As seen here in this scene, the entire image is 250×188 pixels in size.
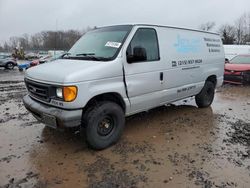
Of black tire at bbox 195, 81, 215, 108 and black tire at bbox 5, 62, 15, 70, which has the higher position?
black tire at bbox 5, 62, 15, 70

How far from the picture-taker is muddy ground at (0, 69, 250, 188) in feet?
11.2

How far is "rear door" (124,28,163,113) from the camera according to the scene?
4445 mm

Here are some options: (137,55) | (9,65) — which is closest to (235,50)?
(137,55)

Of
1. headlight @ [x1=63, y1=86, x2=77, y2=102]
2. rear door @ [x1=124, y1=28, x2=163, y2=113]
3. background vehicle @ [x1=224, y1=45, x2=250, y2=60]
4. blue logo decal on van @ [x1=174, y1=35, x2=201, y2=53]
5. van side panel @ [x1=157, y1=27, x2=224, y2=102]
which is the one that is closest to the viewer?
headlight @ [x1=63, y1=86, x2=77, y2=102]

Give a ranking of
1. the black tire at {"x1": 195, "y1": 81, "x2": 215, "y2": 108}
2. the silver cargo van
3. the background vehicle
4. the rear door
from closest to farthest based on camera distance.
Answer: the silver cargo van < the rear door < the black tire at {"x1": 195, "y1": 81, "x2": 215, "y2": 108} < the background vehicle

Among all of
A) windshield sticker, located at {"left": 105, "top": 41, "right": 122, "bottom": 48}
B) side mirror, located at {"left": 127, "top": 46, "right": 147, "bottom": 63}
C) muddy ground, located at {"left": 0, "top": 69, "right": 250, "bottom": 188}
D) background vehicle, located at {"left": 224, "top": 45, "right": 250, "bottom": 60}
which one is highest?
background vehicle, located at {"left": 224, "top": 45, "right": 250, "bottom": 60}

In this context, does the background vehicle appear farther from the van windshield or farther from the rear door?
the van windshield

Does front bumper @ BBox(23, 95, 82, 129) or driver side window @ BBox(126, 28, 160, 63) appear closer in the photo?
front bumper @ BBox(23, 95, 82, 129)

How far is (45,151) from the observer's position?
432cm

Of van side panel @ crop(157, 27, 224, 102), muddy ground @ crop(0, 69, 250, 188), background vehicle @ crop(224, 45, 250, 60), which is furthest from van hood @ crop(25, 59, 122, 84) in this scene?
background vehicle @ crop(224, 45, 250, 60)

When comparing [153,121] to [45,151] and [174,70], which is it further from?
[45,151]

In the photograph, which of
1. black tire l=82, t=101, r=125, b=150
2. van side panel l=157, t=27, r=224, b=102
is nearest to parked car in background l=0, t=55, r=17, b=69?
van side panel l=157, t=27, r=224, b=102

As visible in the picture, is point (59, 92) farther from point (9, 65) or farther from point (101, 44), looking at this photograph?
point (9, 65)

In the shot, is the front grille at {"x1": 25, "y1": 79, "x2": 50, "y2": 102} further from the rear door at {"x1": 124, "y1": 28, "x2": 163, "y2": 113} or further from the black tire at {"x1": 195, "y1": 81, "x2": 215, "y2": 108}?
the black tire at {"x1": 195, "y1": 81, "x2": 215, "y2": 108}
